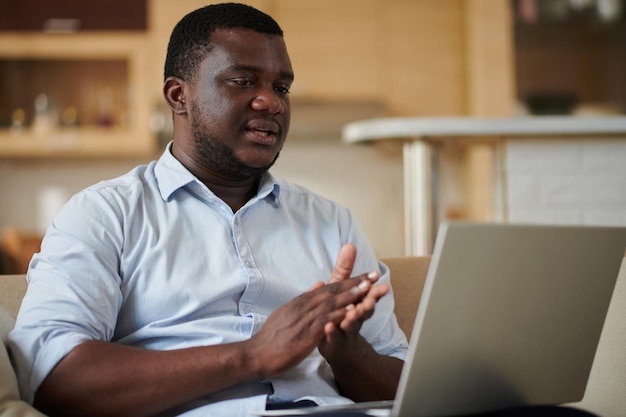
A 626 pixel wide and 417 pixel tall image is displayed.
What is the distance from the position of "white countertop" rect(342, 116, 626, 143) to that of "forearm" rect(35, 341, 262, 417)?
1.19m

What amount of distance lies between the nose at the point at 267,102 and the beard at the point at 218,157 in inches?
3.3

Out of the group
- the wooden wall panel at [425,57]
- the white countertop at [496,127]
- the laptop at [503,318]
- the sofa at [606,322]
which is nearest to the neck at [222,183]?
the sofa at [606,322]

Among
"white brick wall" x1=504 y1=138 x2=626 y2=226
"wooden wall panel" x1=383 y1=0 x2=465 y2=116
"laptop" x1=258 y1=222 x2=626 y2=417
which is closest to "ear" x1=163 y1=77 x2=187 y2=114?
"laptop" x1=258 y1=222 x2=626 y2=417

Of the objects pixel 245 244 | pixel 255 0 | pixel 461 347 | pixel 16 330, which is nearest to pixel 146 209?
pixel 245 244

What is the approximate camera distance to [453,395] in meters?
0.95

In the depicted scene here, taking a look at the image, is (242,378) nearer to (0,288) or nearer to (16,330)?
(16,330)

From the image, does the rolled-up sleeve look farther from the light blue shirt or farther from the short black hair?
the short black hair

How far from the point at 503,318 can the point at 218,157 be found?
594 millimetres

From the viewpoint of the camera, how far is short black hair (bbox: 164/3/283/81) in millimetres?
1358

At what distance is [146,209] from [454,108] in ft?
10.8

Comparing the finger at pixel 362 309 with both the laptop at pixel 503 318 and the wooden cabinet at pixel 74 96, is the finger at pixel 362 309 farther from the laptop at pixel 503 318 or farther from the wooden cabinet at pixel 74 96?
the wooden cabinet at pixel 74 96

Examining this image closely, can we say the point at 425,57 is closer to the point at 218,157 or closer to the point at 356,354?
the point at 218,157

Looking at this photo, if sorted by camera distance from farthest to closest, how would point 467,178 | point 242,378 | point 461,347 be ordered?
point 467,178
point 242,378
point 461,347

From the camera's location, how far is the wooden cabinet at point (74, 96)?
4.23 meters
